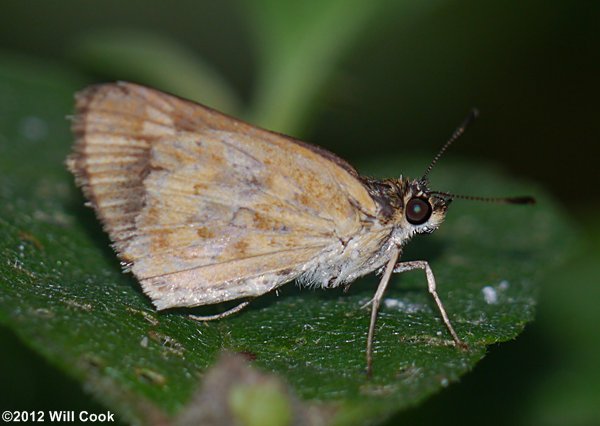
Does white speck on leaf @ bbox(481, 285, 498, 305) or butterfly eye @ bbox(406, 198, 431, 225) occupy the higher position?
butterfly eye @ bbox(406, 198, 431, 225)

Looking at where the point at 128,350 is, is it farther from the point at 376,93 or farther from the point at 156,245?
the point at 376,93

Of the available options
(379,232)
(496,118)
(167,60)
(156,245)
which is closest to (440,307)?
(379,232)

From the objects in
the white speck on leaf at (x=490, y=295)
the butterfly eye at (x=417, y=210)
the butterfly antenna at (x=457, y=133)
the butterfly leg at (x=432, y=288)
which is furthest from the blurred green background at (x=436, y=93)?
the butterfly antenna at (x=457, y=133)

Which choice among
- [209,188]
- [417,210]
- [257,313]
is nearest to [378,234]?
[417,210]

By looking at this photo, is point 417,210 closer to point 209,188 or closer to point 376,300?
point 376,300

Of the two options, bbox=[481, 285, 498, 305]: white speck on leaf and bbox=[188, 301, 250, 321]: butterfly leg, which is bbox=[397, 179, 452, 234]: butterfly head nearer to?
bbox=[481, 285, 498, 305]: white speck on leaf

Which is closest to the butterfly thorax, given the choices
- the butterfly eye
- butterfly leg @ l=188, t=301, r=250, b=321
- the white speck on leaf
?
the butterfly eye

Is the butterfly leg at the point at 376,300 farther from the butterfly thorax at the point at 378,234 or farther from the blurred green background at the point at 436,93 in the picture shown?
the blurred green background at the point at 436,93
